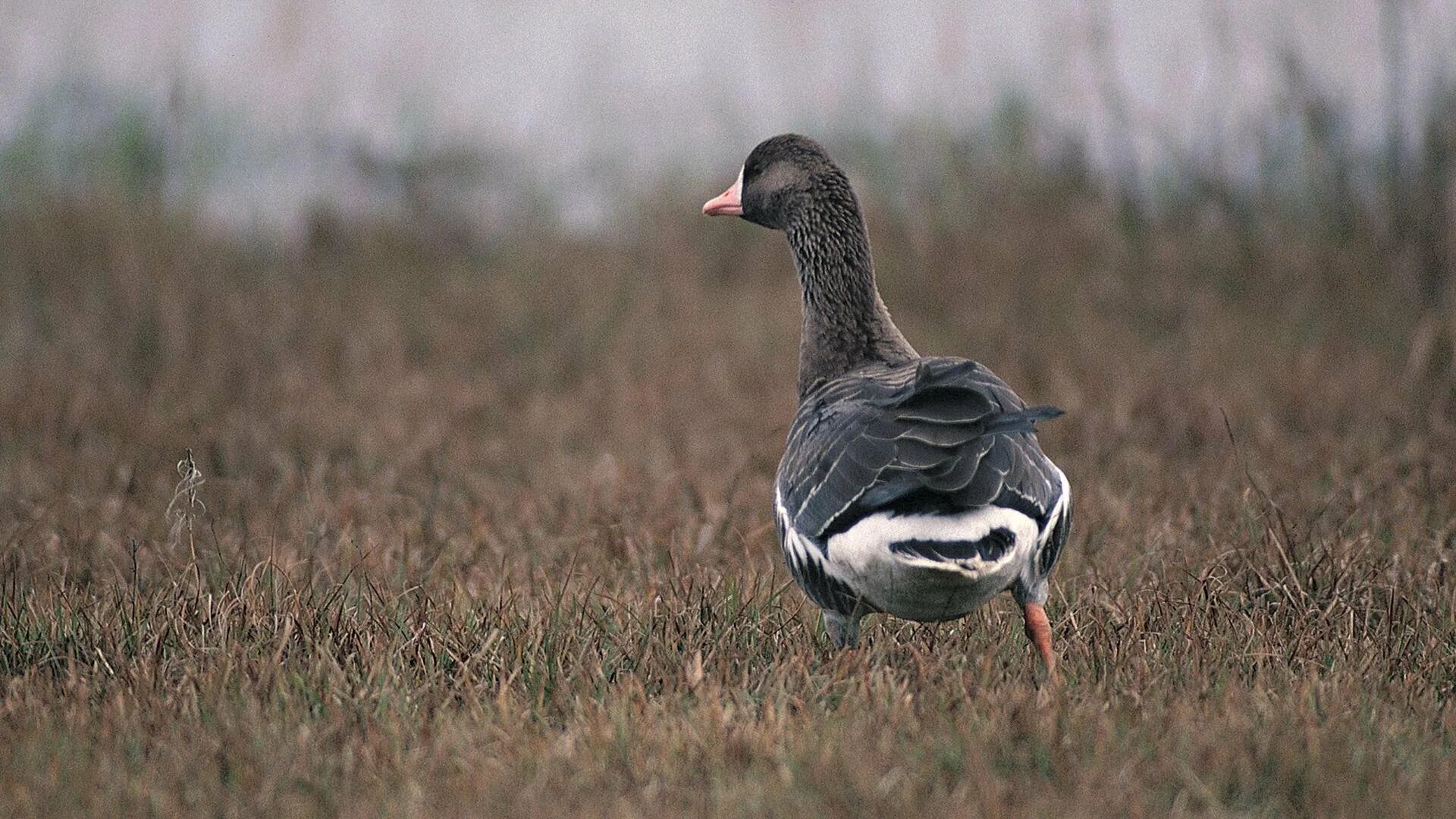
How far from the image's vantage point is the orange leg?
369 centimetres

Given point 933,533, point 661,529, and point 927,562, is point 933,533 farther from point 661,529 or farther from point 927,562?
point 661,529

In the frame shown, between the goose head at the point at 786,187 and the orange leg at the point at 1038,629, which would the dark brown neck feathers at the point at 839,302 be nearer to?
the goose head at the point at 786,187

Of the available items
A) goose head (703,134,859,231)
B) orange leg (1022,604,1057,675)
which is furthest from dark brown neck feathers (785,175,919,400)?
orange leg (1022,604,1057,675)

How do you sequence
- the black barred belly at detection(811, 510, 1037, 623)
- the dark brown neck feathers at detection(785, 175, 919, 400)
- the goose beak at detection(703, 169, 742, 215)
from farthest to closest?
the goose beak at detection(703, 169, 742, 215)
the dark brown neck feathers at detection(785, 175, 919, 400)
the black barred belly at detection(811, 510, 1037, 623)

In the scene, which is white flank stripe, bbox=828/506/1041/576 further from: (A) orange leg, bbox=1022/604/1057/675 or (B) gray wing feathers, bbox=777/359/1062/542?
(A) orange leg, bbox=1022/604/1057/675

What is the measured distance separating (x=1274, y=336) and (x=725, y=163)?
4.33 meters

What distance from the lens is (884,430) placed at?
141 inches

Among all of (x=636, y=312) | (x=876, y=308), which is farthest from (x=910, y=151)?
(x=876, y=308)

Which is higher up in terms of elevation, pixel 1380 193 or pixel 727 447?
pixel 1380 193

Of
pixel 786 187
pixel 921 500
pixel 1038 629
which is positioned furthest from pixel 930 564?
pixel 786 187

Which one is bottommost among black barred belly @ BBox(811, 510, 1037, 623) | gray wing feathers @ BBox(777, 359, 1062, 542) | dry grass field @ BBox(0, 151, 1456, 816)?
dry grass field @ BBox(0, 151, 1456, 816)

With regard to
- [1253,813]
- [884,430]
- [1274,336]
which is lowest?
[1274,336]

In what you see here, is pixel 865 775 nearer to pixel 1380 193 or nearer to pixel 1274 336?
pixel 1274 336

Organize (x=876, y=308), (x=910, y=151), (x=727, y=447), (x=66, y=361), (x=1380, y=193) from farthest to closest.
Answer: (x=910, y=151)
(x=1380, y=193)
(x=66, y=361)
(x=727, y=447)
(x=876, y=308)
